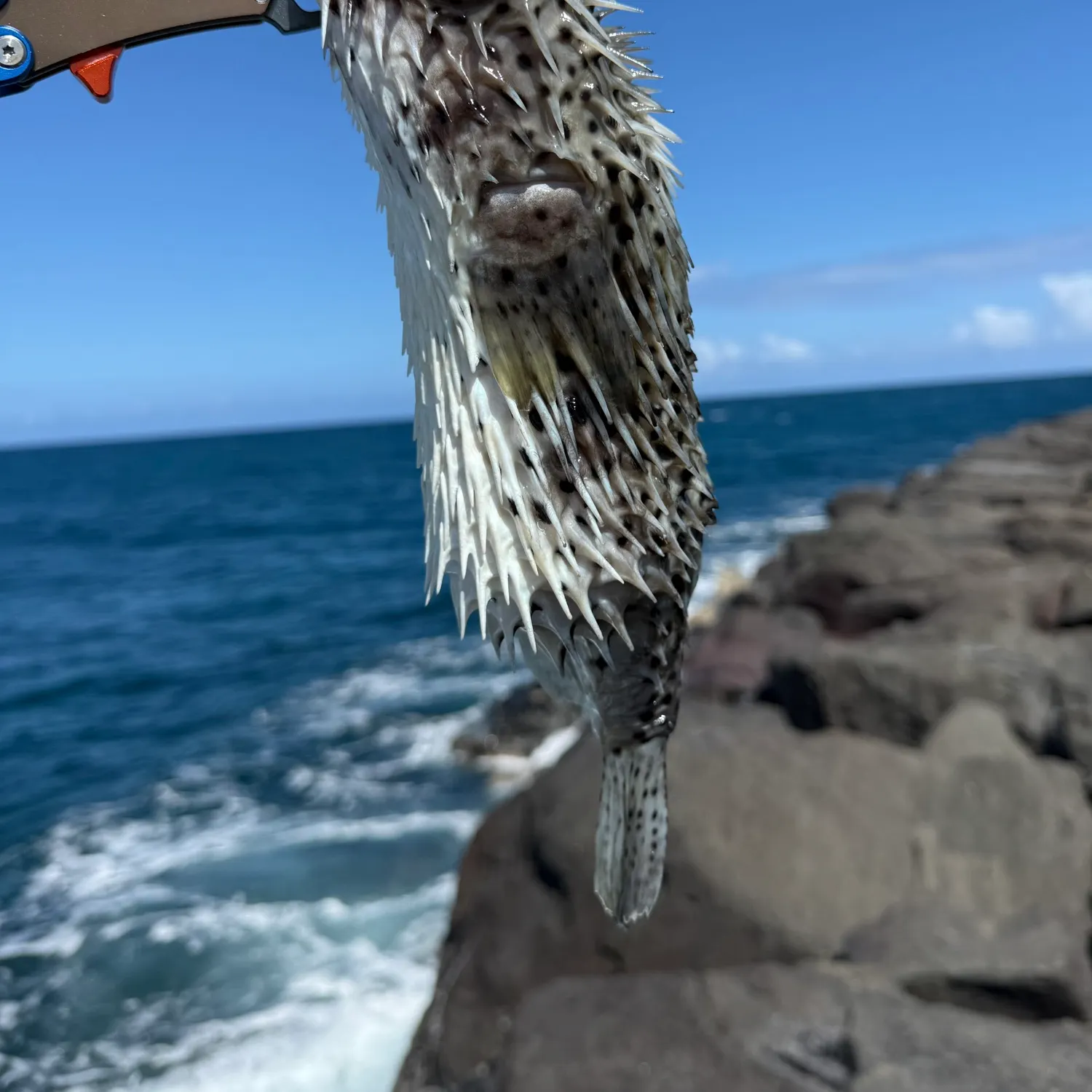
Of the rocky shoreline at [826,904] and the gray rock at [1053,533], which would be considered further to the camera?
the gray rock at [1053,533]

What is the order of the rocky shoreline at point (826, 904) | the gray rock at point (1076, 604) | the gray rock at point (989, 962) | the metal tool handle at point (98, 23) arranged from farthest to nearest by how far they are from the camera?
the gray rock at point (1076, 604) < the gray rock at point (989, 962) < the rocky shoreline at point (826, 904) < the metal tool handle at point (98, 23)

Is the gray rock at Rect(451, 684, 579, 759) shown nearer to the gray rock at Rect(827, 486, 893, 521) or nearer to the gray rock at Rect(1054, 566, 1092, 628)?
the gray rock at Rect(1054, 566, 1092, 628)

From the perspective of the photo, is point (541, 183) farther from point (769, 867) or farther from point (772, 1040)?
point (769, 867)

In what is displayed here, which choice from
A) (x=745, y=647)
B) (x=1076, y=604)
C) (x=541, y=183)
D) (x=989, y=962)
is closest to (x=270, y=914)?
(x=745, y=647)

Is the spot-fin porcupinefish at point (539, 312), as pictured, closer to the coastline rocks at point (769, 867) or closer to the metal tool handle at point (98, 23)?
the metal tool handle at point (98, 23)

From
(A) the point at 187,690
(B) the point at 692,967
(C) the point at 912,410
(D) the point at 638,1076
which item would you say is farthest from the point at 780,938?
(C) the point at 912,410

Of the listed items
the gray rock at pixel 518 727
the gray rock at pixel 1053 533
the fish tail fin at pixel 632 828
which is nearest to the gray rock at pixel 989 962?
the fish tail fin at pixel 632 828
